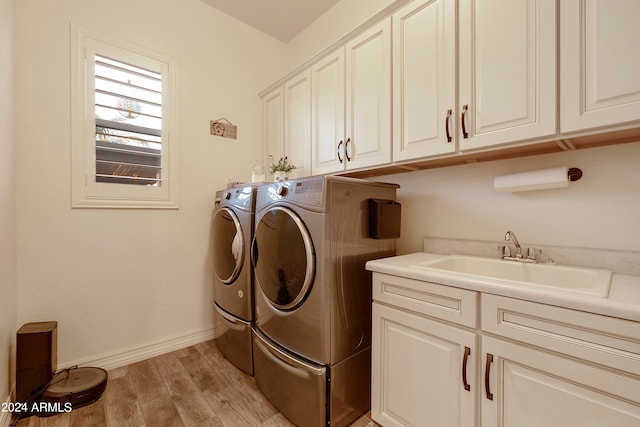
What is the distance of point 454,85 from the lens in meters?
1.32

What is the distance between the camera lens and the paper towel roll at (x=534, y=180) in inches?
48.8

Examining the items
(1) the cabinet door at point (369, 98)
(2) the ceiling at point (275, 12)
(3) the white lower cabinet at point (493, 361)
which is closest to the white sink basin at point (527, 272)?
(3) the white lower cabinet at point (493, 361)

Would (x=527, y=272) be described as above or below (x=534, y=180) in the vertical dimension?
below

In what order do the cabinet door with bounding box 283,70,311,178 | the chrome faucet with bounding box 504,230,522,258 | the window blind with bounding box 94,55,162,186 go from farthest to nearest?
the cabinet door with bounding box 283,70,311,178 < the window blind with bounding box 94,55,162,186 < the chrome faucet with bounding box 504,230,522,258

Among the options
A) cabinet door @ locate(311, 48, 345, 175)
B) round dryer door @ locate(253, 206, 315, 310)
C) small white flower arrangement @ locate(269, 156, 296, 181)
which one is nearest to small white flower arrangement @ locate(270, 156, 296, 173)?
small white flower arrangement @ locate(269, 156, 296, 181)

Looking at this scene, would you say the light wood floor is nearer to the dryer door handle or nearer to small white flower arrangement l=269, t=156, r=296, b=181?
the dryer door handle

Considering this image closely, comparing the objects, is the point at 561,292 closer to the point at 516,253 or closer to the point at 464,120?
the point at 516,253

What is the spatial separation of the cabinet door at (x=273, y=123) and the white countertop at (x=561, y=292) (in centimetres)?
168

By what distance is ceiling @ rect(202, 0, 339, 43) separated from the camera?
2.42 m

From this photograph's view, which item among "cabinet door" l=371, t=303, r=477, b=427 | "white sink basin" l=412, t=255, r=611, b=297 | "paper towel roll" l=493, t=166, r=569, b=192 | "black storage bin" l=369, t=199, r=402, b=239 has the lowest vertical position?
"cabinet door" l=371, t=303, r=477, b=427

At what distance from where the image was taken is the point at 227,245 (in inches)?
78.4

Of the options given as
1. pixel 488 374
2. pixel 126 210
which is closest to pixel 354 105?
pixel 488 374

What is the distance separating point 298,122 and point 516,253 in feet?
5.73

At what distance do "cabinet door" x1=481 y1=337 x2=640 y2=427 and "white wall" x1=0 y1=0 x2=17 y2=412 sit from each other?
7.16ft
